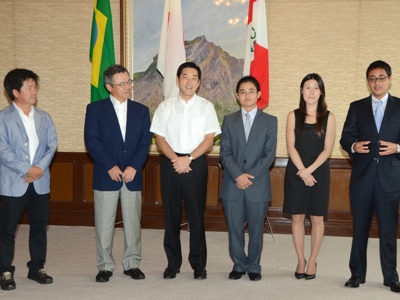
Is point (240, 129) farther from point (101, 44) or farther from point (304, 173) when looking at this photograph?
point (101, 44)

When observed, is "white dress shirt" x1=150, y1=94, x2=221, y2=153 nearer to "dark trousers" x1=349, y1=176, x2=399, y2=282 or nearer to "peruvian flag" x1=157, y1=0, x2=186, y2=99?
"dark trousers" x1=349, y1=176, x2=399, y2=282

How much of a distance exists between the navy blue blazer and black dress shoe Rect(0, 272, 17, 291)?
91 cm

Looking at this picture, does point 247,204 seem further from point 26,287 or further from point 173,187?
point 26,287

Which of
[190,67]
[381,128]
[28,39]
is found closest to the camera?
[381,128]

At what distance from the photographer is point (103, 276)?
3.94 metres

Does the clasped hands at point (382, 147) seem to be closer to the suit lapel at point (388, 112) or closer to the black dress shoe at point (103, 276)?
the suit lapel at point (388, 112)

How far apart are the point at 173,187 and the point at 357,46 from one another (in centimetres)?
290

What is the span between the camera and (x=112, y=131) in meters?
3.97

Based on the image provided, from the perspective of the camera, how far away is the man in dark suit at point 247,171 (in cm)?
395

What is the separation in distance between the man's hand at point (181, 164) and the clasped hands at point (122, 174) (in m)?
0.33

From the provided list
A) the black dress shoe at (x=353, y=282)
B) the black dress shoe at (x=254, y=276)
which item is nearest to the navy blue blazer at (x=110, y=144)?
the black dress shoe at (x=254, y=276)

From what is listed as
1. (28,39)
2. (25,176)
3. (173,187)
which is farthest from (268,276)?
(28,39)

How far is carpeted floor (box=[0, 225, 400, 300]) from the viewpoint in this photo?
3656 millimetres

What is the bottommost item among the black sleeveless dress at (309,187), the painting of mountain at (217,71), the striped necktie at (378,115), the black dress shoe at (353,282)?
the black dress shoe at (353,282)
